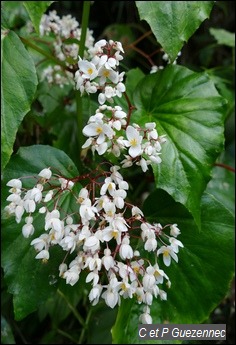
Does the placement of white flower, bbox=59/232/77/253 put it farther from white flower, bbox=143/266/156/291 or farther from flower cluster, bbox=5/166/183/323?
white flower, bbox=143/266/156/291

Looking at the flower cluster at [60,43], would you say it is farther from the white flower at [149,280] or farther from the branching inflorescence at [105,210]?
the white flower at [149,280]

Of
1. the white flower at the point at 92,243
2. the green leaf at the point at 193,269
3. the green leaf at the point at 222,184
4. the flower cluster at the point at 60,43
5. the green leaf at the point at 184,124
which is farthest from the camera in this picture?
the green leaf at the point at 222,184

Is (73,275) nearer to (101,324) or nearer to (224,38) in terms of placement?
(101,324)

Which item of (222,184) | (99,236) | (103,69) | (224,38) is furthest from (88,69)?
(224,38)

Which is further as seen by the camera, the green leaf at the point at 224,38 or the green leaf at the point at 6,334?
the green leaf at the point at 224,38

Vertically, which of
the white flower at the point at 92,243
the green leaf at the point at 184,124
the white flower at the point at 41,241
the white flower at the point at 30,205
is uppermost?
the green leaf at the point at 184,124

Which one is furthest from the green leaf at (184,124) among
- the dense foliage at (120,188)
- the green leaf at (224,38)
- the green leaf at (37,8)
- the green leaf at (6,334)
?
the green leaf at (224,38)
